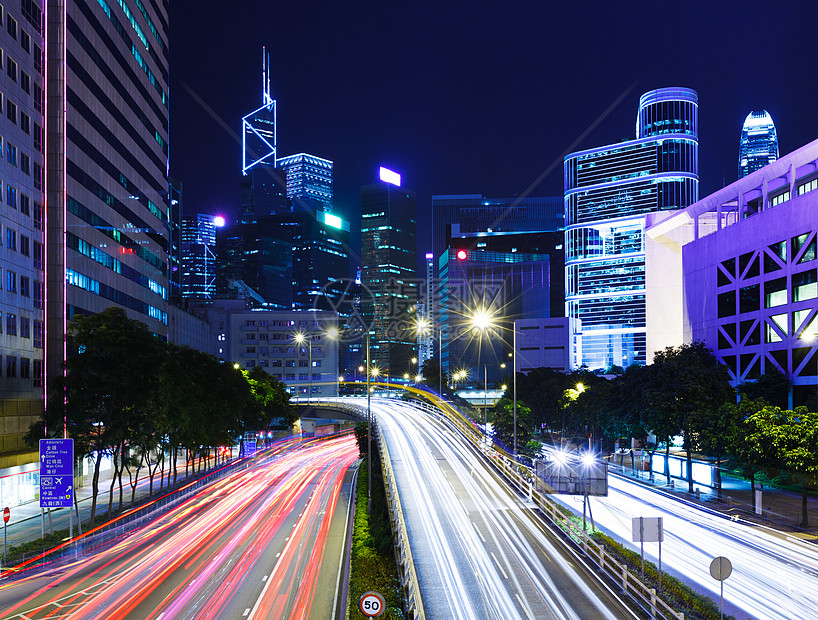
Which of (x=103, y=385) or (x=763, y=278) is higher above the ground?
(x=763, y=278)

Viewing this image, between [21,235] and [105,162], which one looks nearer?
[21,235]

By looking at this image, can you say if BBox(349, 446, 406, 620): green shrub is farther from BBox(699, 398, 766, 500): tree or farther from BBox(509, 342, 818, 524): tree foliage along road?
BBox(509, 342, 818, 524): tree foliage along road

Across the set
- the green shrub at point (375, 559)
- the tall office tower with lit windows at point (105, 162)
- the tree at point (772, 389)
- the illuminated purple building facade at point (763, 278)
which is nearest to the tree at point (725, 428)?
the illuminated purple building facade at point (763, 278)

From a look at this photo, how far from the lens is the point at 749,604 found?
A: 24.4 metres

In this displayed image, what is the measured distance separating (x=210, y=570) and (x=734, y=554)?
2404 centimetres

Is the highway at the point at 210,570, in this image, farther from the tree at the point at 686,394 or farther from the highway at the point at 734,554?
the tree at the point at 686,394

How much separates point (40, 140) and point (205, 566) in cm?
4090

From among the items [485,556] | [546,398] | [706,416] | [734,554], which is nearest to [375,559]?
[485,556]

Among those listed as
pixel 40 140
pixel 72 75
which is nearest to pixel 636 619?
pixel 40 140

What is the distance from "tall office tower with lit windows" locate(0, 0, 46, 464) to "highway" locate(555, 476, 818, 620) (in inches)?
1570

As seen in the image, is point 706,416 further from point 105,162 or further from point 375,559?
point 105,162

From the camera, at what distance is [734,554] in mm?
31969

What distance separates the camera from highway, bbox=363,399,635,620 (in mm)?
22359

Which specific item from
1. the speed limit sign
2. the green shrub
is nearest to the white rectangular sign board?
the green shrub
